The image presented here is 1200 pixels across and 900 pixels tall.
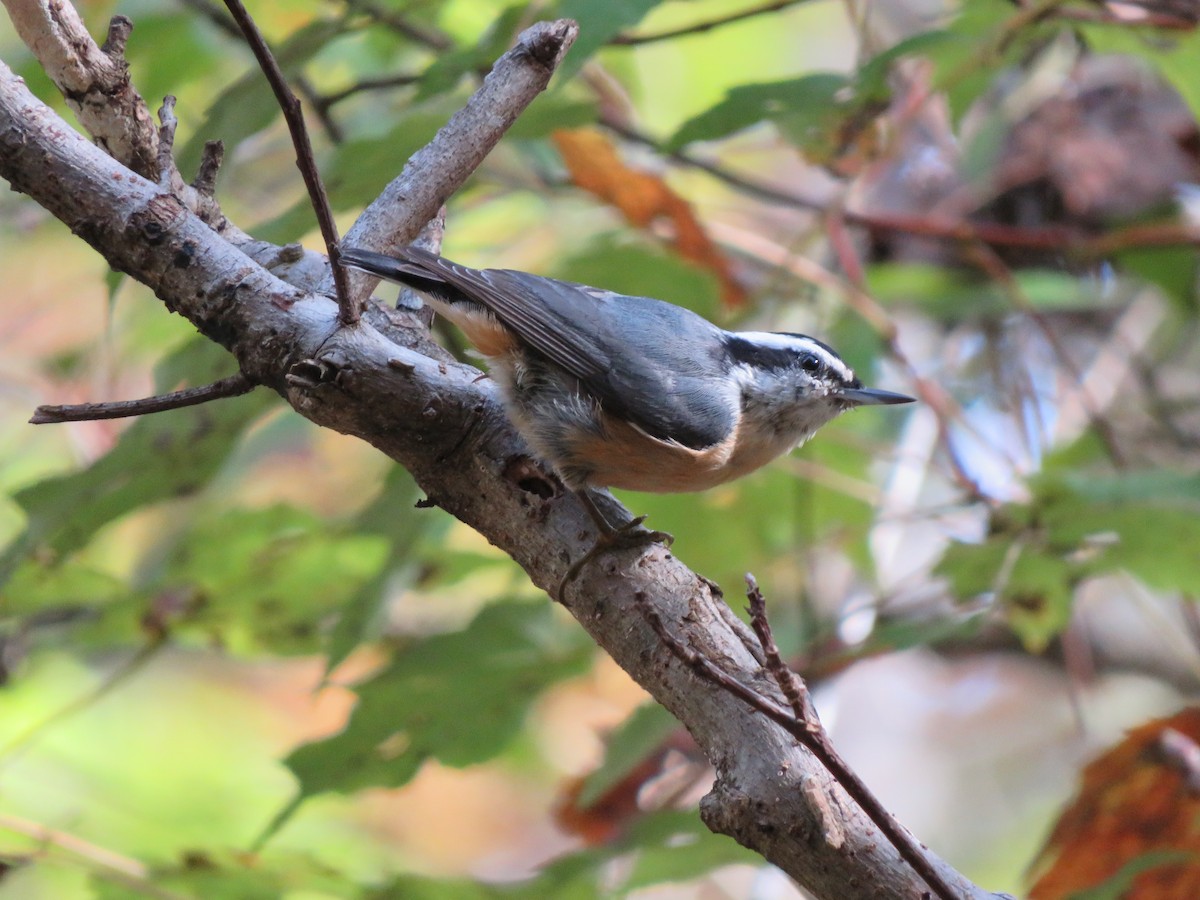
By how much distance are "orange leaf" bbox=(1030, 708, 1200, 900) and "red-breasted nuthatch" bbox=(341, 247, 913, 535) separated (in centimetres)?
102

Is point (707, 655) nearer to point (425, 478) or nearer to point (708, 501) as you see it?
point (425, 478)

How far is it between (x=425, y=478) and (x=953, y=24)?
1.69 metres

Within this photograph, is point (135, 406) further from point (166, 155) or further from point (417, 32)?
point (417, 32)

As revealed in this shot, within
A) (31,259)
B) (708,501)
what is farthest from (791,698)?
(31,259)

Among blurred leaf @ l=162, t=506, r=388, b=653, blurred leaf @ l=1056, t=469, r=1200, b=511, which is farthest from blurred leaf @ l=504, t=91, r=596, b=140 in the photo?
blurred leaf @ l=1056, t=469, r=1200, b=511

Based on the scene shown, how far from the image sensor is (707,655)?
1500mm

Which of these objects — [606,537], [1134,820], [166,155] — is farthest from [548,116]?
[1134,820]

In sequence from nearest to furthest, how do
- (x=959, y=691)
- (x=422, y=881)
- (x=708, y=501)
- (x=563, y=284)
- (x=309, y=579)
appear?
1. (x=422, y=881)
2. (x=563, y=284)
3. (x=309, y=579)
4. (x=708, y=501)
5. (x=959, y=691)

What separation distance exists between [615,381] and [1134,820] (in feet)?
4.76

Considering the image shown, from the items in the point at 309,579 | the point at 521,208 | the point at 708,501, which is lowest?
the point at 309,579

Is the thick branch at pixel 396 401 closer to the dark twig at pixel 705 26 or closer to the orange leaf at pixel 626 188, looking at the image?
the dark twig at pixel 705 26

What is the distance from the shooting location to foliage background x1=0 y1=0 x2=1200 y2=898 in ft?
7.50

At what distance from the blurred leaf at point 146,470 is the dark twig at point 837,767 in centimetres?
128

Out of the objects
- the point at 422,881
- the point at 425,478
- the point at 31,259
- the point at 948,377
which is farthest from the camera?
the point at 31,259
